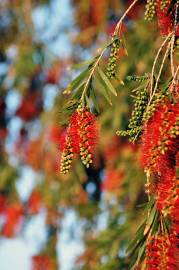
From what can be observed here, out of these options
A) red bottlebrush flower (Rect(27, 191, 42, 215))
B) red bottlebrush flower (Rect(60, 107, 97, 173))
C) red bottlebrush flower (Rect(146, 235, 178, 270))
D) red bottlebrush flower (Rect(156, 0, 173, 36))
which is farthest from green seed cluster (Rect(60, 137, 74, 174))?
red bottlebrush flower (Rect(27, 191, 42, 215))

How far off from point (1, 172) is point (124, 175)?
1520 millimetres

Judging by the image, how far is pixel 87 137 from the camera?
5.90ft

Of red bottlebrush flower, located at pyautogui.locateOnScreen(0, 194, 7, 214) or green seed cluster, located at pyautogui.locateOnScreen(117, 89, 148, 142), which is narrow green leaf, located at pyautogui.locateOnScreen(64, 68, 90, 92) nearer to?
green seed cluster, located at pyautogui.locateOnScreen(117, 89, 148, 142)

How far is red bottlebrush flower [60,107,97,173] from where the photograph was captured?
1796mm

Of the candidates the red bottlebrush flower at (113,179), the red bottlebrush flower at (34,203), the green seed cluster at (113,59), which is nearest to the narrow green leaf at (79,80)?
the green seed cluster at (113,59)

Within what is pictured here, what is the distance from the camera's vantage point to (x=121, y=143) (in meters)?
6.91

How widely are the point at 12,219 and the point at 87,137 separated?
5902 millimetres

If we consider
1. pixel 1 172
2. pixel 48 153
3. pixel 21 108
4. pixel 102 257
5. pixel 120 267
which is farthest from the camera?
pixel 21 108

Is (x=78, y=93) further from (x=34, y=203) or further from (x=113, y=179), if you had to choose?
(x=34, y=203)

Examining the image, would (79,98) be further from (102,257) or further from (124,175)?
(124,175)

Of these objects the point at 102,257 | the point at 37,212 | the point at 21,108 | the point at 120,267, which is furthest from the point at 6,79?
the point at 120,267

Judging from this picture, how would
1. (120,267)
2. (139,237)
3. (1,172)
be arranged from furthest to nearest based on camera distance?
(1,172), (120,267), (139,237)

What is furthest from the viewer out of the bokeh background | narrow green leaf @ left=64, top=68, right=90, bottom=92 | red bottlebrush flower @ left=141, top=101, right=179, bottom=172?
the bokeh background

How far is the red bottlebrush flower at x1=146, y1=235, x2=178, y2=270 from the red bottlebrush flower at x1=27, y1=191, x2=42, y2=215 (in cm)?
514
